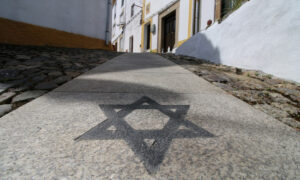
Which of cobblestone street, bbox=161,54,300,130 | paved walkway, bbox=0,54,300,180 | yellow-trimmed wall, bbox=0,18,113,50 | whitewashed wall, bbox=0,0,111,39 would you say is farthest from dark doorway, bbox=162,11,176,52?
paved walkway, bbox=0,54,300,180

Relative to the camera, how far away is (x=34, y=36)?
5219 millimetres

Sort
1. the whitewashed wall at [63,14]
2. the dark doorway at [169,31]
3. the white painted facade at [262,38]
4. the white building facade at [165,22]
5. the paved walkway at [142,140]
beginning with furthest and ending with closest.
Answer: the dark doorway at [169,31] → the white building facade at [165,22] → the whitewashed wall at [63,14] → the white painted facade at [262,38] → the paved walkway at [142,140]

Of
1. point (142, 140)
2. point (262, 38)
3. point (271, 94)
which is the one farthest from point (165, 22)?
point (142, 140)

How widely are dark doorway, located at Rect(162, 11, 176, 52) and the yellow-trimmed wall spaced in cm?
421

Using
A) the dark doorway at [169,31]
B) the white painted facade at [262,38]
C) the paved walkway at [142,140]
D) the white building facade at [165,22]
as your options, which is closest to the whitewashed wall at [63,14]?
the white building facade at [165,22]

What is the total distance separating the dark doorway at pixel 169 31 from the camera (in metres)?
8.85

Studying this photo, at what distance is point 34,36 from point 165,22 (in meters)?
6.68

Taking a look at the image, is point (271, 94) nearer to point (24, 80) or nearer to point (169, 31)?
point (24, 80)

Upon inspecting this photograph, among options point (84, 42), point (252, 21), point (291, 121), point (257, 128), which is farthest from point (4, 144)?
point (84, 42)

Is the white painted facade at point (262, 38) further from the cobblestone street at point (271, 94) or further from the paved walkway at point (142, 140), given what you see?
the paved walkway at point (142, 140)

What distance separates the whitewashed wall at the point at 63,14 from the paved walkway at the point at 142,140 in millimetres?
4807

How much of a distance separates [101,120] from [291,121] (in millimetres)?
1450

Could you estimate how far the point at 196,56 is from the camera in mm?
5418

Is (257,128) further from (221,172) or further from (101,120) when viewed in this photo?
(101,120)
